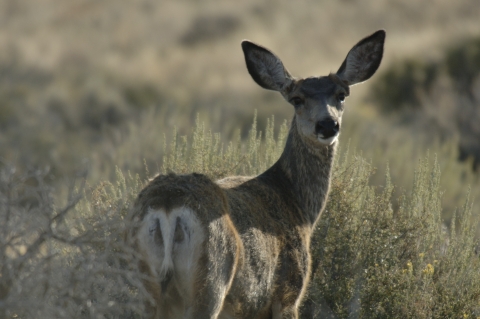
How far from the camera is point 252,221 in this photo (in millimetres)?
5855

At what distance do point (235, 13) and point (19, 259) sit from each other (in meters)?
34.7

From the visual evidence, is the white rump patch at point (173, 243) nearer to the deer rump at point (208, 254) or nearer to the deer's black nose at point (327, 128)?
the deer rump at point (208, 254)

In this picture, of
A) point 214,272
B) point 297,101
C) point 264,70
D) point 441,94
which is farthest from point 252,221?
point 441,94

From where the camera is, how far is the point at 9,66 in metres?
27.5

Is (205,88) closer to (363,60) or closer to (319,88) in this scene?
(363,60)

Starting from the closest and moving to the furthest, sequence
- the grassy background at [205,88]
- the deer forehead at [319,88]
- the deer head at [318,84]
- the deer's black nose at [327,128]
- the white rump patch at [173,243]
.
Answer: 1. the white rump patch at [173,243]
2. the deer's black nose at [327,128]
3. the deer head at [318,84]
4. the deer forehead at [319,88]
5. the grassy background at [205,88]

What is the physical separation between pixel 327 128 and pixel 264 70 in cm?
108

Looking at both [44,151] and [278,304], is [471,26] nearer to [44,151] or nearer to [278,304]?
[44,151]

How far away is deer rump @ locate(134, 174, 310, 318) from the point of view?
496cm

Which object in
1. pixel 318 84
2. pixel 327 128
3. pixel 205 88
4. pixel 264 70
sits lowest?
pixel 327 128

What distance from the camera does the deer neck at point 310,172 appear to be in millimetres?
7012

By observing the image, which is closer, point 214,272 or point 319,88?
point 214,272

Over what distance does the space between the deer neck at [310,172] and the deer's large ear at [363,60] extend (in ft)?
2.61

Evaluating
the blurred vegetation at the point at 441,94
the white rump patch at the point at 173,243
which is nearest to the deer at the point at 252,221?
the white rump patch at the point at 173,243
